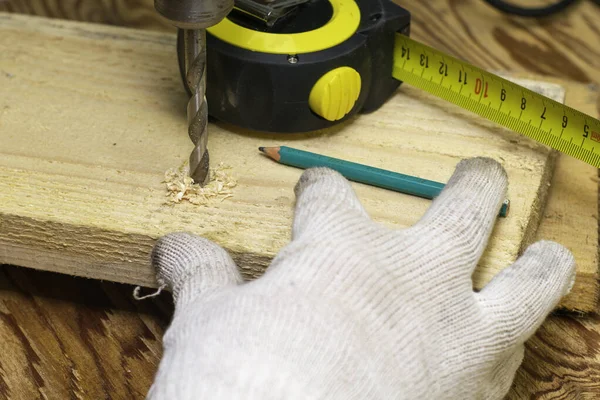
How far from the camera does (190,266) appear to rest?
72 centimetres

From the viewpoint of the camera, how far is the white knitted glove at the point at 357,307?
57cm

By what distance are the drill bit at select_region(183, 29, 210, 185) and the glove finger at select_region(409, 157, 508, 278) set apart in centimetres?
27

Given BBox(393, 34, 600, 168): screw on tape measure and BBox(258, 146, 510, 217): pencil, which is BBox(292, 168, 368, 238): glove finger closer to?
BBox(258, 146, 510, 217): pencil

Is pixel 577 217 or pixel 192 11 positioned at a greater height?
pixel 192 11

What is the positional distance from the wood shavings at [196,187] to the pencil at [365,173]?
0.21 feet

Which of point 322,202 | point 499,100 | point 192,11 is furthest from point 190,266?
point 499,100

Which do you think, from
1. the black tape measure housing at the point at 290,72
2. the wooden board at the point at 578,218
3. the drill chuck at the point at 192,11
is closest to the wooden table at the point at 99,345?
A: the wooden board at the point at 578,218

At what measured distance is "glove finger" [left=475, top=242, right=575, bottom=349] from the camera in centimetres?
71

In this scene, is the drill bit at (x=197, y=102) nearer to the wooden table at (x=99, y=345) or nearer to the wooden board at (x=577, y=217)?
the wooden table at (x=99, y=345)

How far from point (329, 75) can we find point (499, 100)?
0.22 m

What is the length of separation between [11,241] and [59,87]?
0.27m

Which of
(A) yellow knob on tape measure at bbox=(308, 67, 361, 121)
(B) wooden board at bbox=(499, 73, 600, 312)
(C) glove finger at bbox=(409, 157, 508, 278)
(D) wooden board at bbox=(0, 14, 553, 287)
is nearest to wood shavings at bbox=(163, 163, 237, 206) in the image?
(D) wooden board at bbox=(0, 14, 553, 287)

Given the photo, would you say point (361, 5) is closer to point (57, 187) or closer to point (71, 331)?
point (57, 187)

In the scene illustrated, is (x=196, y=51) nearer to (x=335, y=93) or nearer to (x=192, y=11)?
(x=192, y=11)
